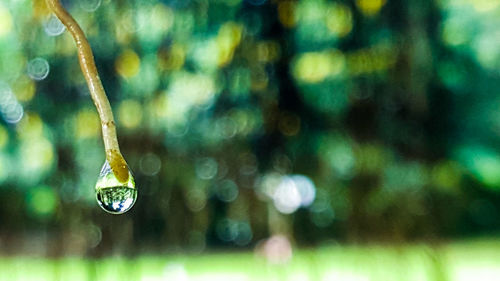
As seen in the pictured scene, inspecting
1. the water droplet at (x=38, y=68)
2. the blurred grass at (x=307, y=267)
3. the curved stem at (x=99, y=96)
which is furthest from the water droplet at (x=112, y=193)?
the water droplet at (x=38, y=68)

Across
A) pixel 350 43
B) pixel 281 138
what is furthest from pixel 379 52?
pixel 281 138

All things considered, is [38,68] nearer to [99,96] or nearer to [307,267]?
[307,267]

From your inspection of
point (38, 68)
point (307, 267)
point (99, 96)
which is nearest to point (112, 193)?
point (99, 96)

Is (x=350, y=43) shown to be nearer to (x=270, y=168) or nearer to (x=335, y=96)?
(x=335, y=96)

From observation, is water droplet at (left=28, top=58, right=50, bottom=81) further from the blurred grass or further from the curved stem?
the curved stem

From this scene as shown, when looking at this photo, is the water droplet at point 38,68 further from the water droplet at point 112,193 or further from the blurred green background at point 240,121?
the water droplet at point 112,193

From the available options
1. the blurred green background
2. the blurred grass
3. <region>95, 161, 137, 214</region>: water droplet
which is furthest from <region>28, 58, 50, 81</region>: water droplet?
<region>95, 161, 137, 214</region>: water droplet
